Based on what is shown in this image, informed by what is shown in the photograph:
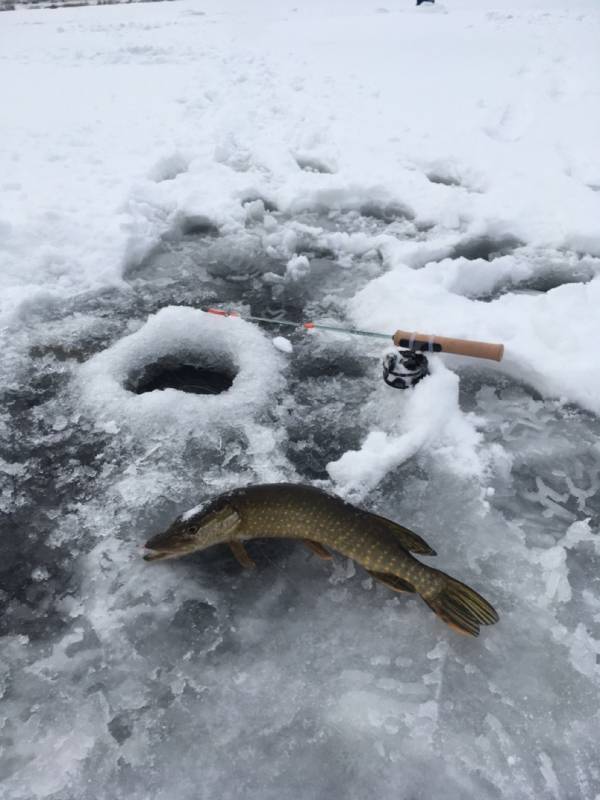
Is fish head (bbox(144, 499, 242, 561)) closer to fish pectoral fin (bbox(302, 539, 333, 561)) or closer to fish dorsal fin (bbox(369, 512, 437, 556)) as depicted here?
fish pectoral fin (bbox(302, 539, 333, 561))

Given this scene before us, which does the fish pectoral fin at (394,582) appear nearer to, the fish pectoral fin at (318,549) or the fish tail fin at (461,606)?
the fish tail fin at (461,606)

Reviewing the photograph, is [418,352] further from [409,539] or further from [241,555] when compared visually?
[241,555]

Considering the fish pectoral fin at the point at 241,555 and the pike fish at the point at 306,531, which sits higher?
the pike fish at the point at 306,531

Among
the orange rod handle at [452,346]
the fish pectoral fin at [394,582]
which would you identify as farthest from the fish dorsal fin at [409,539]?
the orange rod handle at [452,346]

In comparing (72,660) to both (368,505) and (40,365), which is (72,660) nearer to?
(368,505)

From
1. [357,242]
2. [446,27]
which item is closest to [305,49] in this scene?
[446,27]

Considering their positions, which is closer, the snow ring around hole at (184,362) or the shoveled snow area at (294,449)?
the shoveled snow area at (294,449)

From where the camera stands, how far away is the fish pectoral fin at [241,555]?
7.91ft

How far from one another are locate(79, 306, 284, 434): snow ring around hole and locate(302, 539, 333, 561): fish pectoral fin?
887mm

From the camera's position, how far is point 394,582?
2.28 metres

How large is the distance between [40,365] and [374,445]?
198cm

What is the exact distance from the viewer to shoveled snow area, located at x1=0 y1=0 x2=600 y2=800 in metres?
2.03

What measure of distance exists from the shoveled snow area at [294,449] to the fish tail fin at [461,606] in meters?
0.12

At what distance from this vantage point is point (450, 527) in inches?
104
